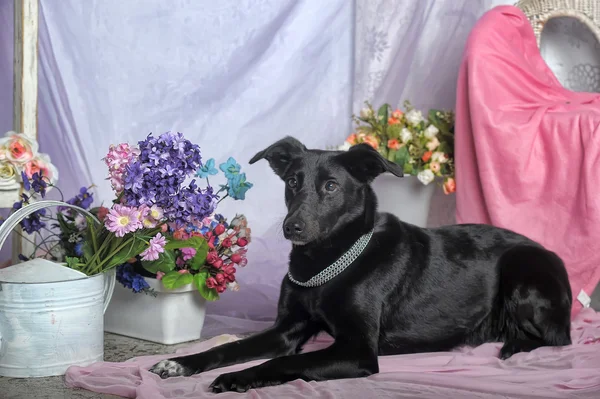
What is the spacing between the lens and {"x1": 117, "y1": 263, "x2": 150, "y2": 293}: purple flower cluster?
2.79m

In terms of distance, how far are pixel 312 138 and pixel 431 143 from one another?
2.79 ft

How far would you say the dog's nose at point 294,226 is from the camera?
7.50 ft

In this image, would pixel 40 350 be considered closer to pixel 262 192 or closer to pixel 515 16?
pixel 262 192

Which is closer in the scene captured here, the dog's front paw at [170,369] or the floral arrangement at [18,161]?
the dog's front paw at [170,369]

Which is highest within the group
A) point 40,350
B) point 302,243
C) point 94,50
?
point 94,50

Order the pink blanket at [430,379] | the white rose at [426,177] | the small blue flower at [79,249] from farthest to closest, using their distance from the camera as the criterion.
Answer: the white rose at [426,177] < the small blue flower at [79,249] < the pink blanket at [430,379]

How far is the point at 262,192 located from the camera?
427 cm

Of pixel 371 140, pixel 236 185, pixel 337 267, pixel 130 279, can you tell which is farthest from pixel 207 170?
pixel 371 140

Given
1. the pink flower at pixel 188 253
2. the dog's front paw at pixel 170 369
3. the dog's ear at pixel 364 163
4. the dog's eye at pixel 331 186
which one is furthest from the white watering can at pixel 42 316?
the dog's ear at pixel 364 163

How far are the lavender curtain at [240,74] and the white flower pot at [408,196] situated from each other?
5.9 inches

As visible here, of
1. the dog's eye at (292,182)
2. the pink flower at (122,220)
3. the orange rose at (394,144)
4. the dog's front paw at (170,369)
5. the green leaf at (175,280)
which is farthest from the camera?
the orange rose at (394,144)

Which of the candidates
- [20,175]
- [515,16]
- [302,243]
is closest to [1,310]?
[20,175]

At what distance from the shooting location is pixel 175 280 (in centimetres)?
277

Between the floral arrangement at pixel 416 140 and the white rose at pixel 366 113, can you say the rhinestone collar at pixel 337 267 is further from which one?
the white rose at pixel 366 113
